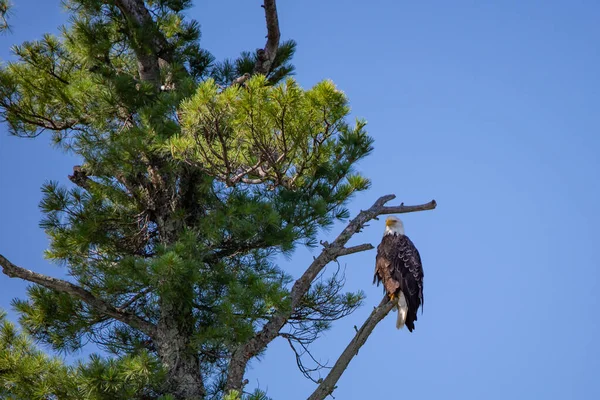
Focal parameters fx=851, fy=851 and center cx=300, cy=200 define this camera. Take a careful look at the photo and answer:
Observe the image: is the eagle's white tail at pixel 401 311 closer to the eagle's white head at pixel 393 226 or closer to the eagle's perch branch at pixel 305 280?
the eagle's perch branch at pixel 305 280

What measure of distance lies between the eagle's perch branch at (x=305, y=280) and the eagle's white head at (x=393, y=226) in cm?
47

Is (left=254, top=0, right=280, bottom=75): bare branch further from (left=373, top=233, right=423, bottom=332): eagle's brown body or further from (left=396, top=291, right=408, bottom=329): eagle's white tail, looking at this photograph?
(left=396, top=291, right=408, bottom=329): eagle's white tail

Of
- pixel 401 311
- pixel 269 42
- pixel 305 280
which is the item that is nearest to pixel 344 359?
pixel 305 280

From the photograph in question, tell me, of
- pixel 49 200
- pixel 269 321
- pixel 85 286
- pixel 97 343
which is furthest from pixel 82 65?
pixel 269 321

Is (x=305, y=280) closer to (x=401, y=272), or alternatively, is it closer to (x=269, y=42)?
(x=401, y=272)

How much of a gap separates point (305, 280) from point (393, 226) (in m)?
1.25

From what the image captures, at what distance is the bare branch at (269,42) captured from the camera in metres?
6.47

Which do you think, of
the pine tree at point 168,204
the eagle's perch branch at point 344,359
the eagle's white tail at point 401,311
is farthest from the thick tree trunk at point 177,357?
the eagle's white tail at point 401,311

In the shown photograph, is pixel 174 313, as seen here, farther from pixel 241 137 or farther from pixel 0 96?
pixel 0 96

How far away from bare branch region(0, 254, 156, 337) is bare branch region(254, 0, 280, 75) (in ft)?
7.34

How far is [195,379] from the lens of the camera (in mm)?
6004

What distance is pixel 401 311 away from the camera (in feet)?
20.6

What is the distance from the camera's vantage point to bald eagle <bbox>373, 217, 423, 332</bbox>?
624 centimetres

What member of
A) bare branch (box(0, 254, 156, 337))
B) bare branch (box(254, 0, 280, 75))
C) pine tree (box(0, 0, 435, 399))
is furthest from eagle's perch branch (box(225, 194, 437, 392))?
bare branch (box(254, 0, 280, 75))
